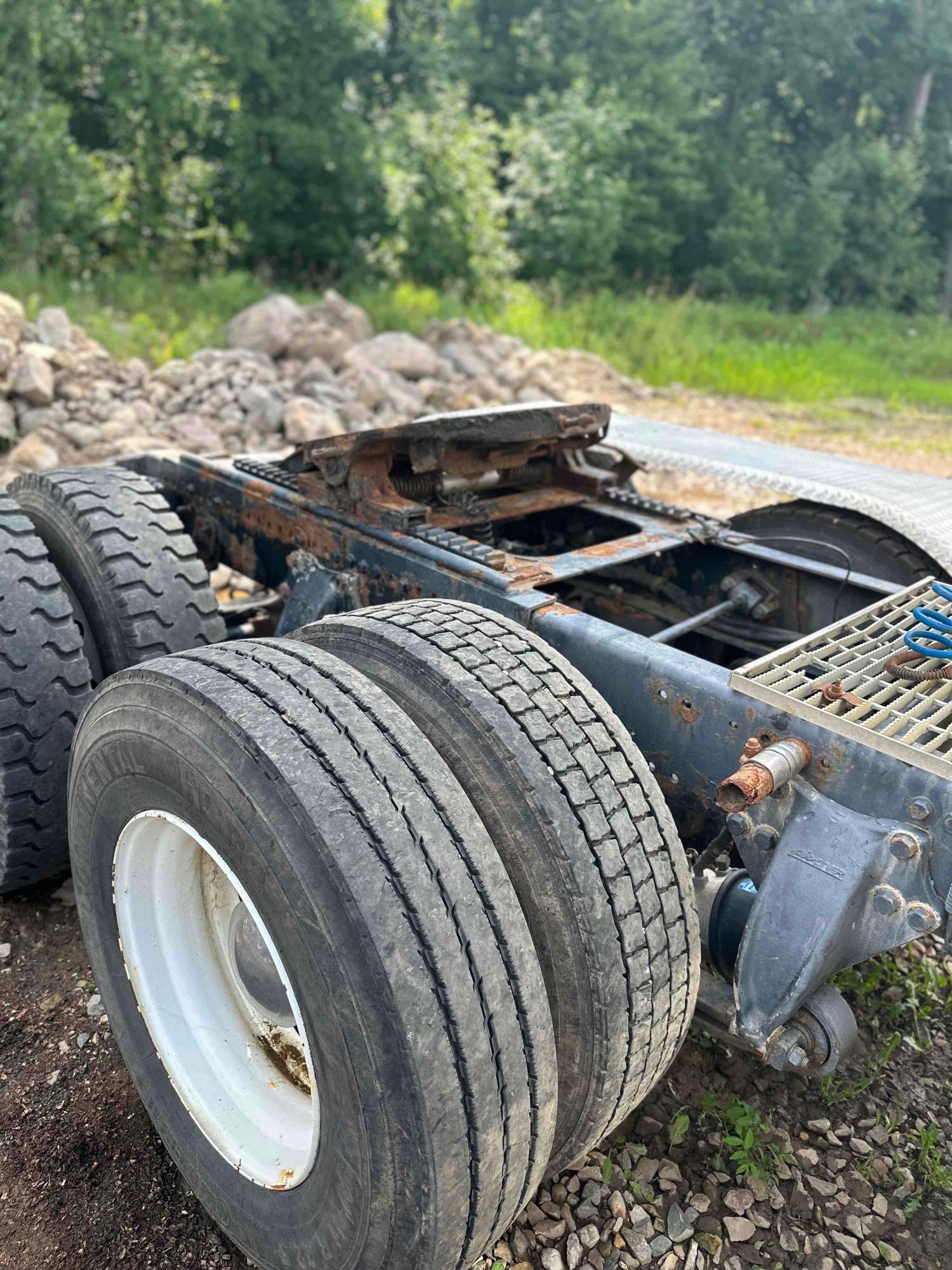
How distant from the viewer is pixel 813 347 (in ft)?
60.0

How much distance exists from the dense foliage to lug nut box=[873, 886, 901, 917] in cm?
1456

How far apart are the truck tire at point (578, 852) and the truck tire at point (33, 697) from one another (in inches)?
50.1

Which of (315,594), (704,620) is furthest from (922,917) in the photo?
(315,594)

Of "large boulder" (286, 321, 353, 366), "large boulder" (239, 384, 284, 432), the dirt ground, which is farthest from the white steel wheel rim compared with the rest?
"large boulder" (286, 321, 353, 366)

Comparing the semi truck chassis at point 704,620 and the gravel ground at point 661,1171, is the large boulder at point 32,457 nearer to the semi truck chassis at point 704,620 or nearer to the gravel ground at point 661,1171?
the semi truck chassis at point 704,620

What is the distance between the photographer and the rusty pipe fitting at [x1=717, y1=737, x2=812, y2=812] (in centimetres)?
190

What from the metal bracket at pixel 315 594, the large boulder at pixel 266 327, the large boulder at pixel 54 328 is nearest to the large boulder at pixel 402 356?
the large boulder at pixel 266 327

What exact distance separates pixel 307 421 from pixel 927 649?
24.6 ft

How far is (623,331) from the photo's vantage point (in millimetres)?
16375

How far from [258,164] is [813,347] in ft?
34.1

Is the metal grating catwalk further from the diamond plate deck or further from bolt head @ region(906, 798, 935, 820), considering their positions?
the diamond plate deck

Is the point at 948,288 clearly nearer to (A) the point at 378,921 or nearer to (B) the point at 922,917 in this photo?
(B) the point at 922,917

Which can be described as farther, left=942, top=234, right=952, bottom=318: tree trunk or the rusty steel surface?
left=942, top=234, right=952, bottom=318: tree trunk

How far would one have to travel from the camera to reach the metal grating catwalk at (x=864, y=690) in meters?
1.91
